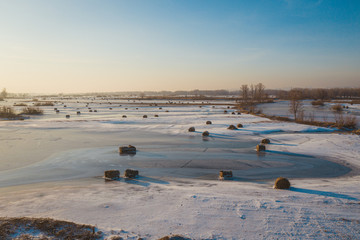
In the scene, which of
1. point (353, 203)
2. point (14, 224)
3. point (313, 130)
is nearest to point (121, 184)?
point (14, 224)

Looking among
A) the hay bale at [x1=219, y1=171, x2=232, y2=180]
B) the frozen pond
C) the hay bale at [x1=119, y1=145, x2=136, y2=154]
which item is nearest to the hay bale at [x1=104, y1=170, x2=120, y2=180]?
the frozen pond

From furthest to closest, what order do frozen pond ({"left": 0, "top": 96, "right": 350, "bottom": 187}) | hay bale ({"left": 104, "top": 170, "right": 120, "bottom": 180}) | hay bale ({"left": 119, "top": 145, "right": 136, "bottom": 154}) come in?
hay bale ({"left": 119, "top": 145, "right": 136, "bottom": 154}) < frozen pond ({"left": 0, "top": 96, "right": 350, "bottom": 187}) < hay bale ({"left": 104, "top": 170, "right": 120, "bottom": 180})

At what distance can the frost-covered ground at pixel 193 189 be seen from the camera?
18.8 ft

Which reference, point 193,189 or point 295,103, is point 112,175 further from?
point 295,103

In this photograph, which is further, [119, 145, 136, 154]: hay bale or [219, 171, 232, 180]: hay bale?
[119, 145, 136, 154]: hay bale

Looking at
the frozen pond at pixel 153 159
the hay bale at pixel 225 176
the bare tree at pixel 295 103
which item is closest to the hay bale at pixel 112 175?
the frozen pond at pixel 153 159

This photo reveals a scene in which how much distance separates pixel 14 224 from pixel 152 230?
3.10m

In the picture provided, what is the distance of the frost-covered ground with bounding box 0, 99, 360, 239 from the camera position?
5723 millimetres

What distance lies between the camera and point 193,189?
8258 millimetres

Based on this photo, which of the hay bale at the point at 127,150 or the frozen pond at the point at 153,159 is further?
the hay bale at the point at 127,150

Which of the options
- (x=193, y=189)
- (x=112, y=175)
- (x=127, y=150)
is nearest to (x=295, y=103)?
(x=127, y=150)

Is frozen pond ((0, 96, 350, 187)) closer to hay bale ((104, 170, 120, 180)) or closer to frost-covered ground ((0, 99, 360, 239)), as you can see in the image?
frost-covered ground ((0, 99, 360, 239))

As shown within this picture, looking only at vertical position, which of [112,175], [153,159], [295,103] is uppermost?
[295,103]

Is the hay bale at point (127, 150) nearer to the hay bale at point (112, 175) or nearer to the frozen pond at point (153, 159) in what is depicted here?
the frozen pond at point (153, 159)
